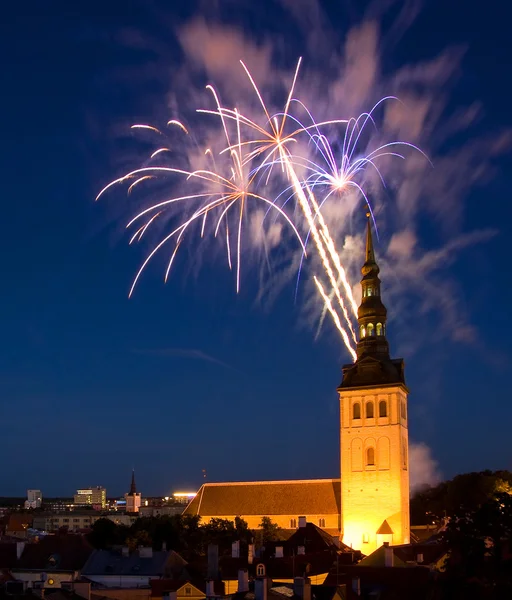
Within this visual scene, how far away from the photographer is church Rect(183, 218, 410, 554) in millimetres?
94562

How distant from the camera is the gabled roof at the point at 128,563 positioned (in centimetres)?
7294

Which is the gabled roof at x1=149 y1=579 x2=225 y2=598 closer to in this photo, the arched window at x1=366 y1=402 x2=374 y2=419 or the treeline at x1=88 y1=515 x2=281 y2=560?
the treeline at x1=88 y1=515 x2=281 y2=560

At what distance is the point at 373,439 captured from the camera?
9712 centimetres

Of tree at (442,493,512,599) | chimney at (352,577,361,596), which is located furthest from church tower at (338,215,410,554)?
tree at (442,493,512,599)

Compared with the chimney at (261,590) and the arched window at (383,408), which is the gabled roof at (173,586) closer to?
the chimney at (261,590)

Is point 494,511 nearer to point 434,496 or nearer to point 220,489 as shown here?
point 220,489

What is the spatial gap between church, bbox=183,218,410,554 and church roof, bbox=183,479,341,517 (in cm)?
16

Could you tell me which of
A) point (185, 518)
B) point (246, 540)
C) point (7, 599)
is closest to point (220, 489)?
point (185, 518)

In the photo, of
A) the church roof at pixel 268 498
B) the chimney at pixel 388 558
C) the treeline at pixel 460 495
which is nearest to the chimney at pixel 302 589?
the chimney at pixel 388 558

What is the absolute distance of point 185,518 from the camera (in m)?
98.2

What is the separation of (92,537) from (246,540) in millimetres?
19856


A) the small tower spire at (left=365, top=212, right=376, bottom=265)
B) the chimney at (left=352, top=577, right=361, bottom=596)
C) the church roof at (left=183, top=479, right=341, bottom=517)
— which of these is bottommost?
the chimney at (left=352, top=577, right=361, bottom=596)

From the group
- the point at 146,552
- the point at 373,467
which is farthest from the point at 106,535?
the point at 373,467

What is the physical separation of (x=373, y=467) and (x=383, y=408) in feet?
21.9
